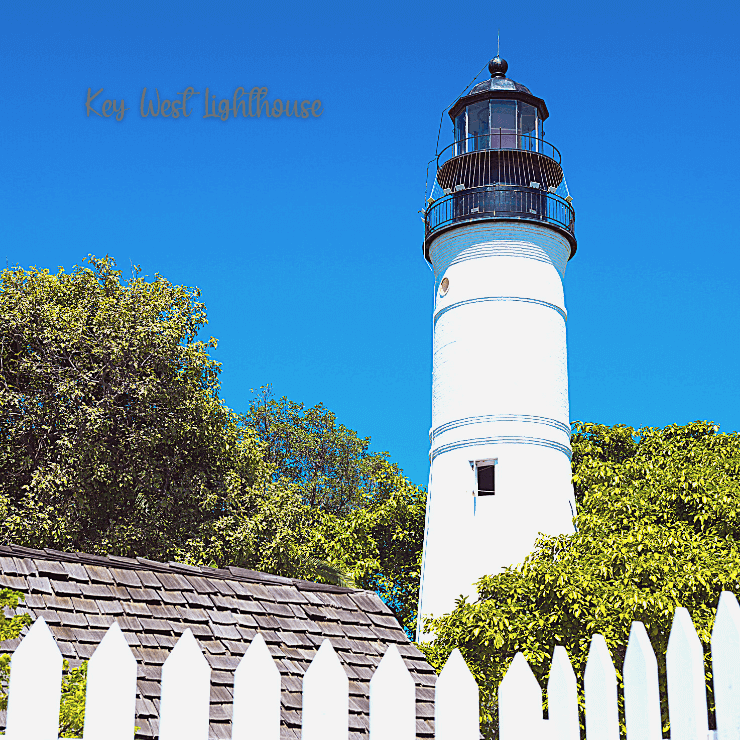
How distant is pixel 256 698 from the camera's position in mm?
2879

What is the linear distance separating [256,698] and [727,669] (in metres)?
1.53

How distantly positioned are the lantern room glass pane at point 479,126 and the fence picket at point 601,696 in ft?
69.9

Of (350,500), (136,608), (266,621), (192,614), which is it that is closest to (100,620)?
(136,608)

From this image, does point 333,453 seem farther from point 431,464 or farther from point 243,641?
point 243,641

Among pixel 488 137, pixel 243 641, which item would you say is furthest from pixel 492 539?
pixel 243 641

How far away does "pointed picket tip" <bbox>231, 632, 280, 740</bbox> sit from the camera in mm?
2854

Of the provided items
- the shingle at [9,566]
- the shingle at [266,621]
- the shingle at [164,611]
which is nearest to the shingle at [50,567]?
the shingle at [9,566]

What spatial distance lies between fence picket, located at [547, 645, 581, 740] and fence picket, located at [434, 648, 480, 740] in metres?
0.27

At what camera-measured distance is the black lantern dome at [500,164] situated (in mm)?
23047

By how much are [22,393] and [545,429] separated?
34.5 feet

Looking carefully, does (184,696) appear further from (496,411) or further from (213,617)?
(496,411)

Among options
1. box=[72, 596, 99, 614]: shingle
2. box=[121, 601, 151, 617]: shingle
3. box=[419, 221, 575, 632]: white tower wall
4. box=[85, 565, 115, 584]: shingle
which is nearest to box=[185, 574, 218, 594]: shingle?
box=[121, 601, 151, 617]: shingle

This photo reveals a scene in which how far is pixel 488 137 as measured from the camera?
23.7 metres

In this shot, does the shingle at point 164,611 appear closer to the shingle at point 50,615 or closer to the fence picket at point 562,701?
the shingle at point 50,615
